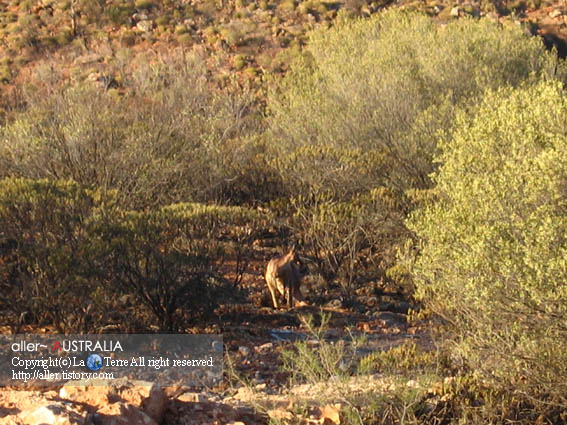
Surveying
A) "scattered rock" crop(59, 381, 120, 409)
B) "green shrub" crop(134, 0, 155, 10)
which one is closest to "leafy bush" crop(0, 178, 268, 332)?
"scattered rock" crop(59, 381, 120, 409)

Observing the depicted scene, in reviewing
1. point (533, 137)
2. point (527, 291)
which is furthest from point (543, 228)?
point (533, 137)

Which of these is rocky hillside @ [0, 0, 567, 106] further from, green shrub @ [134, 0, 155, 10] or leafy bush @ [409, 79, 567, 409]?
leafy bush @ [409, 79, 567, 409]

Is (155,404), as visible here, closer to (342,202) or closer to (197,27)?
(342,202)

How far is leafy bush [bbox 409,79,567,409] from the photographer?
5801 mm

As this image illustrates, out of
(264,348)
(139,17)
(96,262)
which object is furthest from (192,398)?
(139,17)

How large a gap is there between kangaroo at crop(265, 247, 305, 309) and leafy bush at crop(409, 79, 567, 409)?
2346 millimetres

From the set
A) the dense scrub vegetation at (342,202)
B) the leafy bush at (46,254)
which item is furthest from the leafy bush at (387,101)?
the leafy bush at (46,254)

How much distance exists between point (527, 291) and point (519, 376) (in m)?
0.73

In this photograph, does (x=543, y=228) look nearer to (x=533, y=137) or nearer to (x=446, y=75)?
(x=533, y=137)

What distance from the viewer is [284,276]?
9.22 meters

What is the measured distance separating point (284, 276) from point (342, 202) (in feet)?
7.59

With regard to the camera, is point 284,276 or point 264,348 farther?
point 284,276

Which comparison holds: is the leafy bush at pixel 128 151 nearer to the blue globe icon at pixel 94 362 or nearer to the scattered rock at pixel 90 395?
the blue globe icon at pixel 94 362

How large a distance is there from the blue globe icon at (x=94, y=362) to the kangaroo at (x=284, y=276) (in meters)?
2.67
